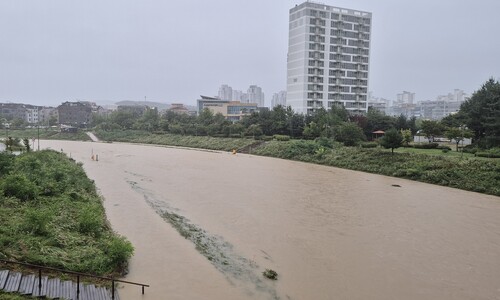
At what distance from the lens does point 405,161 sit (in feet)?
75.9

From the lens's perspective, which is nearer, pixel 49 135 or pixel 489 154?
pixel 489 154

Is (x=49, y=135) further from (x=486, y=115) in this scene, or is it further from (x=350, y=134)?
(x=486, y=115)

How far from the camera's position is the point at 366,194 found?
57.0 ft

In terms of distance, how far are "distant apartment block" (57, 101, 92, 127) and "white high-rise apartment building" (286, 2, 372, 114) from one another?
43710 mm

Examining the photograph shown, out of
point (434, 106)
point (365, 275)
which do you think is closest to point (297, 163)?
point (365, 275)

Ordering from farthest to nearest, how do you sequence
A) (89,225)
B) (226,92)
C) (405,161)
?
(226,92) → (405,161) → (89,225)

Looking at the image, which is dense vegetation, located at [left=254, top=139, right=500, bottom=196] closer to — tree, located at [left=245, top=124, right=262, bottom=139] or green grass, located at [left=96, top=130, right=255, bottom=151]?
green grass, located at [left=96, top=130, right=255, bottom=151]

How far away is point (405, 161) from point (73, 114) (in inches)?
2831

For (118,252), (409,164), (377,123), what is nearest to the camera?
(118,252)

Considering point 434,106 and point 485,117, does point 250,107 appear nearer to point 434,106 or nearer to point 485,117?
point 485,117

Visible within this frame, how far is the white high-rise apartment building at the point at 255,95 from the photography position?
16288 cm

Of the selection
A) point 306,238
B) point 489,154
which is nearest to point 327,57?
point 489,154

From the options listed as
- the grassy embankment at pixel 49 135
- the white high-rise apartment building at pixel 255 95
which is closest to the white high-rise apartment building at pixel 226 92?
the white high-rise apartment building at pixel 255 95

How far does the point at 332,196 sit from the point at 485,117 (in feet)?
49.6
